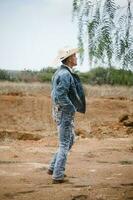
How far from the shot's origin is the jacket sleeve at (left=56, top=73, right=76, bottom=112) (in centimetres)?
667

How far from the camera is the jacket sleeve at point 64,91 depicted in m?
6.67

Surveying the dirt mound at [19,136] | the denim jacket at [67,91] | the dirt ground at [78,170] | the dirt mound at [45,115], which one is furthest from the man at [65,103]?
the dirt mound at [45,115]

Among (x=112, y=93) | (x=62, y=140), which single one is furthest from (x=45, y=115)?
(x=62, y=140)

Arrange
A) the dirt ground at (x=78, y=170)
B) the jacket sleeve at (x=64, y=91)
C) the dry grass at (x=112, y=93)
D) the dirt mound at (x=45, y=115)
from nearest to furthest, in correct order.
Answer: the dirt ground at (x=78, y=170), the jacket sleeve at (x=64, y=91), the dirt mound at (x=45, y=115), the dry grass at (x=112, y=93)

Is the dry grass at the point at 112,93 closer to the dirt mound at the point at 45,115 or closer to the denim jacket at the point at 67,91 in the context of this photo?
the dirt mound at the point at 45,115

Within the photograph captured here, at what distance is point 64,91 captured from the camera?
6.68 m

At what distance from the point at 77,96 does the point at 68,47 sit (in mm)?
746

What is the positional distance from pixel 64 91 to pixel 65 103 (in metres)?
0.17

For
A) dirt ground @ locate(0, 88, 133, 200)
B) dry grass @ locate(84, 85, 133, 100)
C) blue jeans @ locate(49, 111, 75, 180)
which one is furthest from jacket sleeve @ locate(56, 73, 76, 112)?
dry grass @ locate(84, 85, 133, 100)

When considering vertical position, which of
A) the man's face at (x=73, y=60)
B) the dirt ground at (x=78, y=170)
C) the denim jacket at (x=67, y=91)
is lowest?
the dirt ground at (x=78, y=170)

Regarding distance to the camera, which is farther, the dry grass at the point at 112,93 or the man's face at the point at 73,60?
the dry grass at the point at 112,93

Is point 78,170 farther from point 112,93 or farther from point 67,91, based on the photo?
point 112,93

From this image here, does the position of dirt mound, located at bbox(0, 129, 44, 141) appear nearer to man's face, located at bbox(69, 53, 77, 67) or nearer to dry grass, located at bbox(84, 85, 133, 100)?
man's face, located at bbox(69, 53, 77, 67)

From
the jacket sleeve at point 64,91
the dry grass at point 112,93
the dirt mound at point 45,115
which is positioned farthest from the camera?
the dry grass at point 112,93
